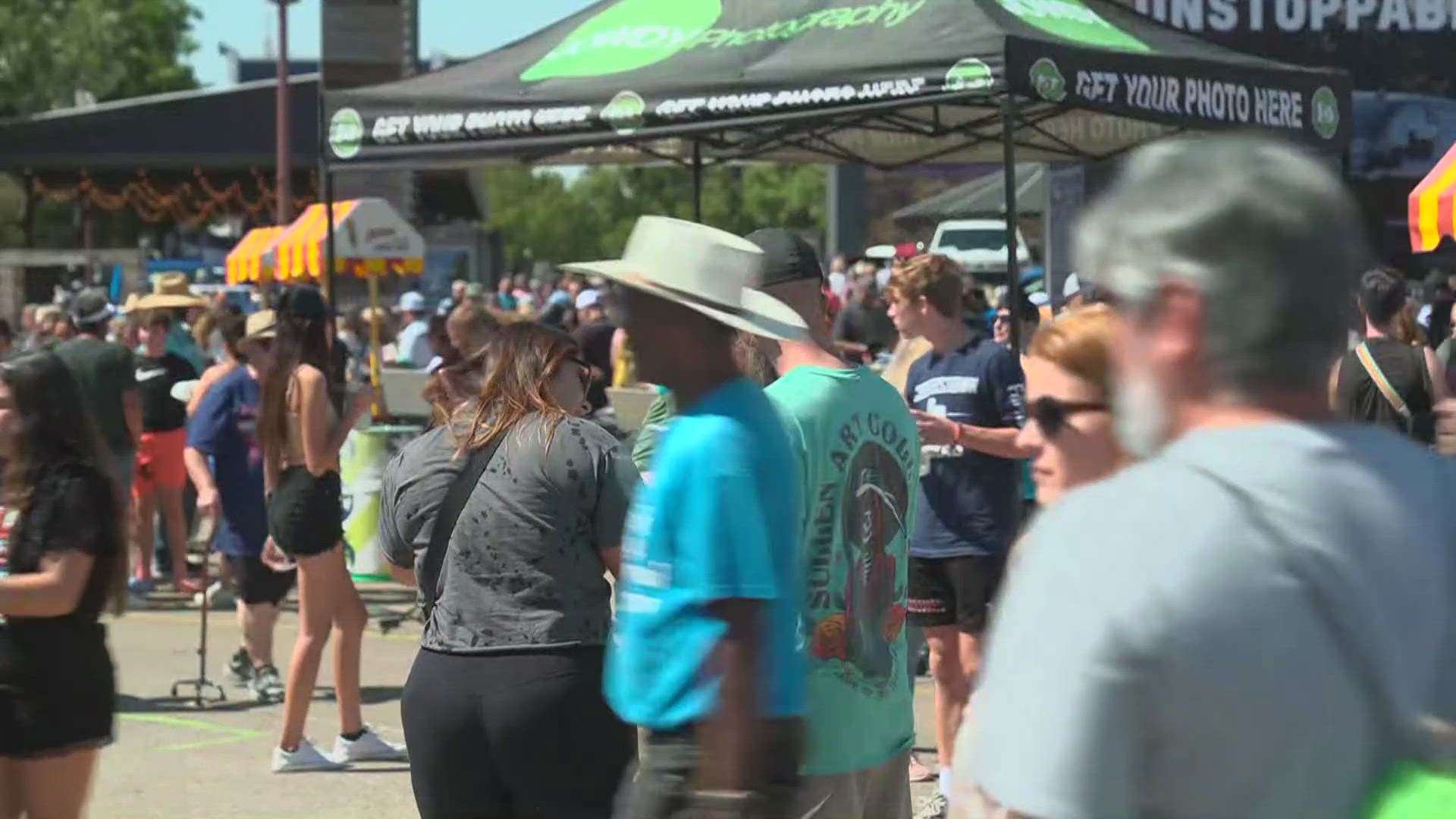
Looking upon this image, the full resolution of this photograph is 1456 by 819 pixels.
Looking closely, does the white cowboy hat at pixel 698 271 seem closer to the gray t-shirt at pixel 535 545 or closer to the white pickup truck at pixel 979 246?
the gray t-shirt at pixel 535 545

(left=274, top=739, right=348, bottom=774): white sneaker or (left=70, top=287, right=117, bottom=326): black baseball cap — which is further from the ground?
(left=70, top=287, right=117, bottom=326): black baseball cap

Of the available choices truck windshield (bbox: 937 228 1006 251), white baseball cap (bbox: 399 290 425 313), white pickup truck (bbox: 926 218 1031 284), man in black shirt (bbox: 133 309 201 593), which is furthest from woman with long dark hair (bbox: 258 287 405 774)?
truck windshield (bbox: 937 228 1006 251)

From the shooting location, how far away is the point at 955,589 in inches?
281

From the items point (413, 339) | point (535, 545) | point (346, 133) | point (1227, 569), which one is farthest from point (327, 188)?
point (413, 339)

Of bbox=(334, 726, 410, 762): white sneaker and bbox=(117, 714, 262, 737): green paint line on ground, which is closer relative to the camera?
bbox=(334, 726, 410, 762): white sneaker

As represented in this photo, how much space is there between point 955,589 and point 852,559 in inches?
116

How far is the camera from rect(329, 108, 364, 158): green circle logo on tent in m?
9.99

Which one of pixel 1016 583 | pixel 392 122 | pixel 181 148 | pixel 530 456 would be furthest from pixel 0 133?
pixel 1016 583

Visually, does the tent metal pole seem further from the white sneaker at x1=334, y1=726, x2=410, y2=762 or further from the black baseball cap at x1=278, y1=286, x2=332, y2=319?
the white sneaker at x1=334, y1=726, x2=410, y2=762

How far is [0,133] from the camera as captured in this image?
3312cm

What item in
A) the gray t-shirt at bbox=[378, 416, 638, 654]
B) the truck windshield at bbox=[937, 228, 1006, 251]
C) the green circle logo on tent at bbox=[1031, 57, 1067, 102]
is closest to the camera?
the gray t-shirt at bbox=[378, 416, 638, 654]

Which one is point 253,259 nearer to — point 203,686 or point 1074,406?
point 203,686

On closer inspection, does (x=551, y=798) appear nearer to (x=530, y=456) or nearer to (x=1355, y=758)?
(x=530, y=456)

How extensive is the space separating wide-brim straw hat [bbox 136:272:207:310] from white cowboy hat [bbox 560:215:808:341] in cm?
1126
